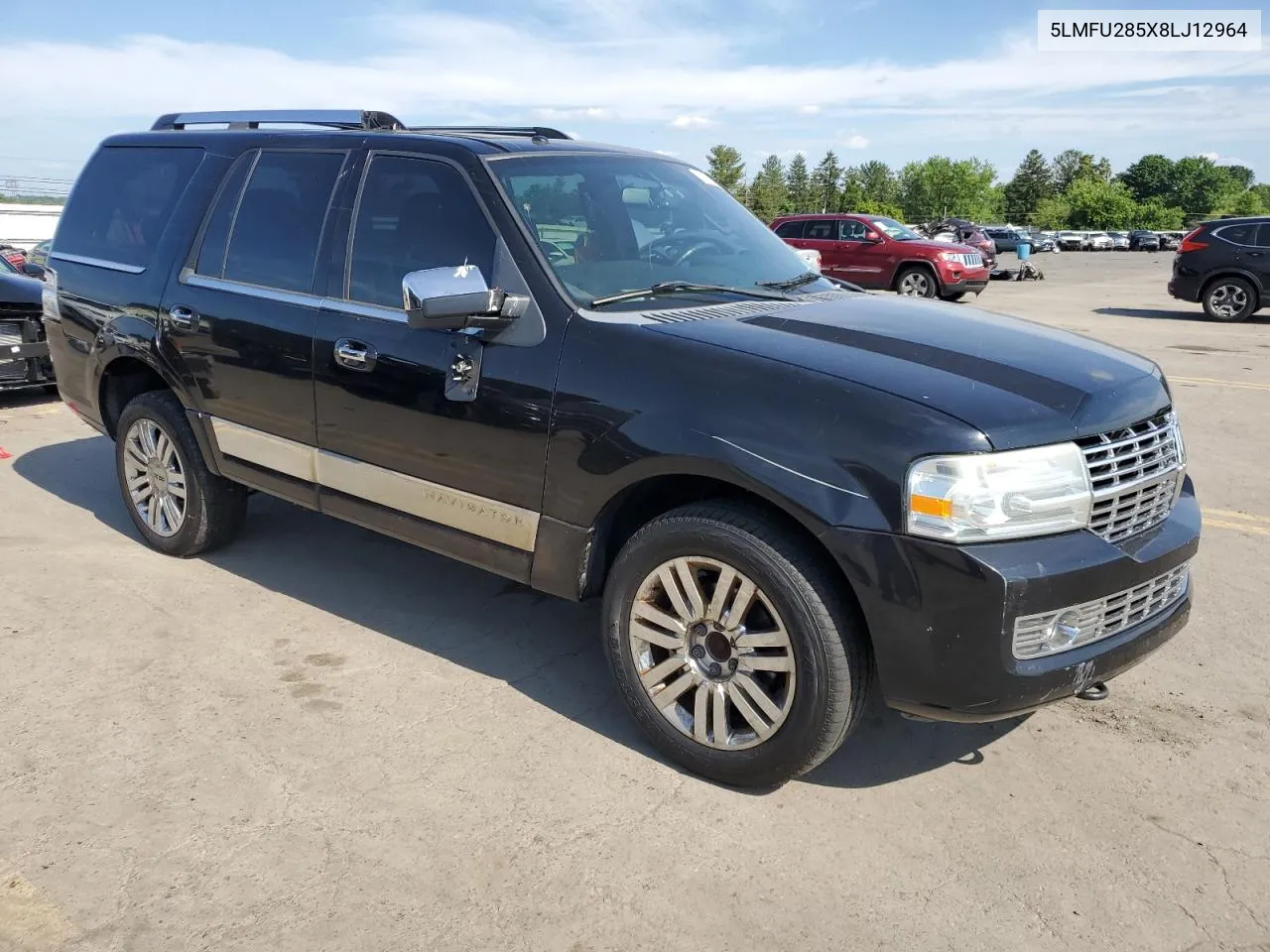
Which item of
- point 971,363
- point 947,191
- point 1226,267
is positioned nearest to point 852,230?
point 1226,267

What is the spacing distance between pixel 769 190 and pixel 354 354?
339 feet

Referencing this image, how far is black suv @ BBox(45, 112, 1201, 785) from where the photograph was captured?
2.79 m

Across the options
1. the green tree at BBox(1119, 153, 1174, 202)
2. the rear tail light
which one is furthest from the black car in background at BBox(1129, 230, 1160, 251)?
the green tree at BBox(1119, 153, 1174, 202)

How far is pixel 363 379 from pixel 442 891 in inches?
76.4

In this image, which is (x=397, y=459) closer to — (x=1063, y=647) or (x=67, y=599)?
(x=67, y=599)

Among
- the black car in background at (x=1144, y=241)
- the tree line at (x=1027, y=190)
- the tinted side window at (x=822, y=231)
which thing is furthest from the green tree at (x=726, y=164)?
the tinted side window at (x=822, y=231)

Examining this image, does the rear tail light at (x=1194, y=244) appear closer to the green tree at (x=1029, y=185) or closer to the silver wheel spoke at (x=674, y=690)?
the silver wheel spoke at (x=674, y=690)

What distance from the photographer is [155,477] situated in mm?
5203

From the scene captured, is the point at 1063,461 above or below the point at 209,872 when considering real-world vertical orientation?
above

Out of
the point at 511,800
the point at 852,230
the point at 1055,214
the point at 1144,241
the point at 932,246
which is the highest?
the point at 852,230

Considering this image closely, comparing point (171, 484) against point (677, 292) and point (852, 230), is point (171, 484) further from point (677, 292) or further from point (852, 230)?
point (852, 230)

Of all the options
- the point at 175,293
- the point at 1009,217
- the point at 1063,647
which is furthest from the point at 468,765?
the point at 1009,217

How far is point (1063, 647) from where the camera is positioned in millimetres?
2863

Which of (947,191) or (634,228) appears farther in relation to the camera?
(947,191)
